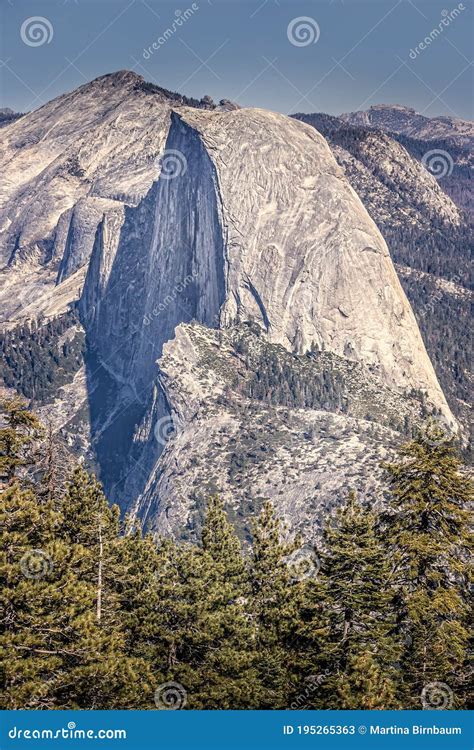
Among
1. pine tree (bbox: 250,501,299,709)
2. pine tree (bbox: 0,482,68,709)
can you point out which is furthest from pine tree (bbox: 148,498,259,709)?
pine tree (bbox: 0,482,68,709)

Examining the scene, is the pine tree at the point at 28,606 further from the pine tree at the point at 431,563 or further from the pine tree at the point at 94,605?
the pine tree at the point at 431,563

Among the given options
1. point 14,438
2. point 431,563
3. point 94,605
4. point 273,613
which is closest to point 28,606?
point 94,605

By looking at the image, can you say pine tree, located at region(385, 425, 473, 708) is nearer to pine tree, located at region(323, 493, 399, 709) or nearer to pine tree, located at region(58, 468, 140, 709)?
pine tree, located at region(323, 493, 399, 709)

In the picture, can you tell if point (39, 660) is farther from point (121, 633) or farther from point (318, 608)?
point (318, 608)

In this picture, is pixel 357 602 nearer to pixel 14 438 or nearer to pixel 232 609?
pixel 232 609

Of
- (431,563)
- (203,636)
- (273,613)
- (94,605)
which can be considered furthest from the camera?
(273,613)

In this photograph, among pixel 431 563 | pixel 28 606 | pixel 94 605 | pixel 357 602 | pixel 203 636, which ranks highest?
pixel 431 563

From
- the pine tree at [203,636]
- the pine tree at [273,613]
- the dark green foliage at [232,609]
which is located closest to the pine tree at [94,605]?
the dark green foliage at [232,609]

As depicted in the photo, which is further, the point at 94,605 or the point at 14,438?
the point at 14,438
